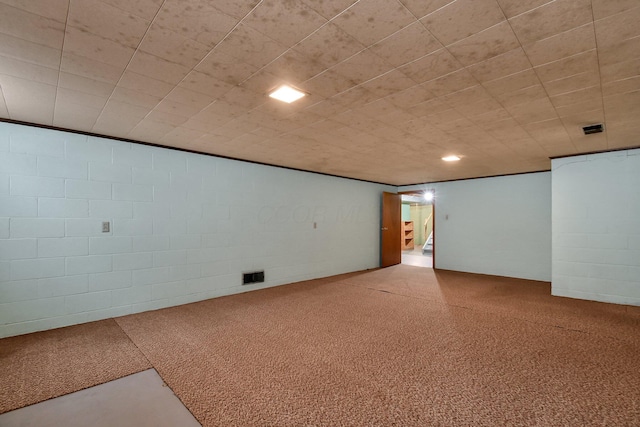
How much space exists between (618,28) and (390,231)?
21.5 ft

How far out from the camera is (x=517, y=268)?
6.19 metres

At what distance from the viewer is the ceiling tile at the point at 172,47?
1.66 metres

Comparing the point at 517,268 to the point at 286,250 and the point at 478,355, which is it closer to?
the point at 478,355

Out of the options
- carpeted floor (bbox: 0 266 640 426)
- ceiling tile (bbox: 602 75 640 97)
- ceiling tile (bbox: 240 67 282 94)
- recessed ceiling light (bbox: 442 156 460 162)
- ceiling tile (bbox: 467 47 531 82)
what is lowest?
carpeted floor (bbox: 0 266 640 426)

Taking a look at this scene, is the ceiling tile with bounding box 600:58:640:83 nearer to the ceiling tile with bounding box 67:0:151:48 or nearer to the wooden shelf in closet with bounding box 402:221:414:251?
the ceiling tile with bounding box 67:0:151:48

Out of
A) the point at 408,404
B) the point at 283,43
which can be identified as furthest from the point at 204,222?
the point at 408,404

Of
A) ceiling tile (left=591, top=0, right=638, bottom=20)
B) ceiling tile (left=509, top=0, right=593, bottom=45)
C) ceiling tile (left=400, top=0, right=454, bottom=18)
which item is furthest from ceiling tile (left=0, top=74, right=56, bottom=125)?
ceiling tile (left=591, top=0, right=638, bottom=20)

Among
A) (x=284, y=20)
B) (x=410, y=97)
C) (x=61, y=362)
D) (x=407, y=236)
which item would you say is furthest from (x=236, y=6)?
(x=407, y=236)

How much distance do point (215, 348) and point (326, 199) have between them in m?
4.14

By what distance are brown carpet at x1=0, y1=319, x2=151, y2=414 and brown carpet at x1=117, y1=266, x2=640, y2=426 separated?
0.64 feet

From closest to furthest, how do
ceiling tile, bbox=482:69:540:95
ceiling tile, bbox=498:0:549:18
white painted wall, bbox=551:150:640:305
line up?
ceiling tile, bbox=498:0:549:18, ceiling tile, bbox=482:69:540:95, white painted wall, bbox=551:150:640:305

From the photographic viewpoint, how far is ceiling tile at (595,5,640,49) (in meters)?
1.49

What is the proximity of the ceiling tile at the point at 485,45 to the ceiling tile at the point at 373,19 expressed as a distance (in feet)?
1.43

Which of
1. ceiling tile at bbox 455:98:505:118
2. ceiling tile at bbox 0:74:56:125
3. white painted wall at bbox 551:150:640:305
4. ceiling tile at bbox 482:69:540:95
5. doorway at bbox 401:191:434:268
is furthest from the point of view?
doorway at bbox 401:191:434:268
